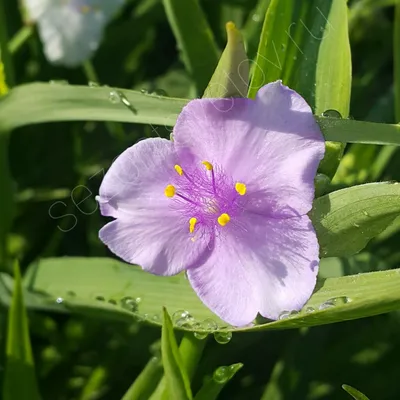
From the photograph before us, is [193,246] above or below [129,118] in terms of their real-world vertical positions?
below

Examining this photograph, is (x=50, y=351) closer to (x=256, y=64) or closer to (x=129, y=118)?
(x=129, y=118)

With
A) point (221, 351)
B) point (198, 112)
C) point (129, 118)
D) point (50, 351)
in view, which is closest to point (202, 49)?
point (129, 118)

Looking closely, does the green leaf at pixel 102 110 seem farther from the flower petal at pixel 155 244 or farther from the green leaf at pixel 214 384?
the green leaf at pixel 214 384

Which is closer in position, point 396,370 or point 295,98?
point 295,98

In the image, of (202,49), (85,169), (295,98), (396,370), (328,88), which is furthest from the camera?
(85,169)

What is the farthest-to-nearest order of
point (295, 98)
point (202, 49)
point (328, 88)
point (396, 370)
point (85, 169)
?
point (85, 169)
point (396, 370)
point (202, 49)
point (328, 88)
point (295, 98)

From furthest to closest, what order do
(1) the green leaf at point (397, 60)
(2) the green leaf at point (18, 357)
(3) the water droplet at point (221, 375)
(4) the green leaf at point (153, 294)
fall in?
(1) the green leaf at point (397, 60) → (2) the green leaf at point (18, 357) → (3) the water droplet at point (221, 375) → (4) the green leaf at point (153, 294)

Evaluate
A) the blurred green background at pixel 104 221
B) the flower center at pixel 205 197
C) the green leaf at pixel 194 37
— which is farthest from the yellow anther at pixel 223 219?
the green leaf at pixel 194 37
